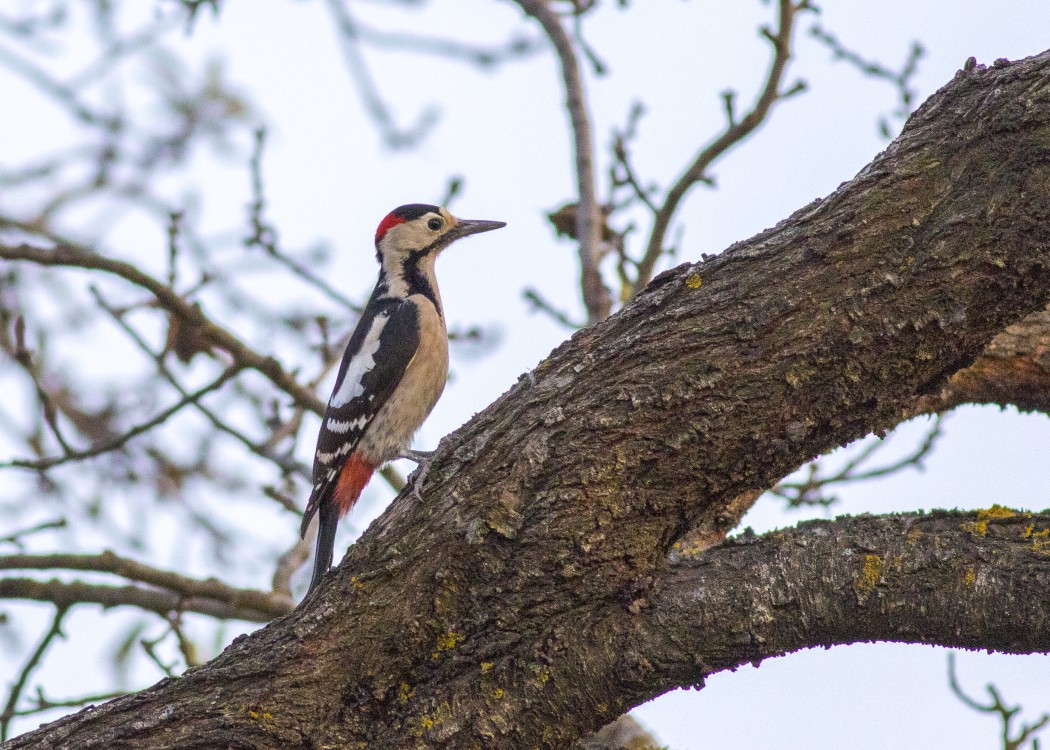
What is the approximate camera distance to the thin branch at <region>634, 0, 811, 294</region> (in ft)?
15.6

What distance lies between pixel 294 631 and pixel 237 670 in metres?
0.16

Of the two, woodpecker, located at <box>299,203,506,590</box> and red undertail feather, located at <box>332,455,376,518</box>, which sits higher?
woodpecker, located at <box>299,203,506,590</box>

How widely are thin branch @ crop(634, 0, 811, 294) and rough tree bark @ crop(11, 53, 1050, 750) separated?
2074mm

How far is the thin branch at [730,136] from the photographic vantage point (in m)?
4.75

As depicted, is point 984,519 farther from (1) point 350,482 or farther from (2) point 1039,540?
(1) point 350,482

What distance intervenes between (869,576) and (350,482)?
2385mm

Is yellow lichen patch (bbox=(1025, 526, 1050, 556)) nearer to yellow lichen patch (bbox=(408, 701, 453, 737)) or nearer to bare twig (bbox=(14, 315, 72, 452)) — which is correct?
yellow lichen patch (bbox=(408, 701, 453, 737))

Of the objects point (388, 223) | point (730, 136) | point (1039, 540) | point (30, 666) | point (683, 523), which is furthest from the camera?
point (388, 223)

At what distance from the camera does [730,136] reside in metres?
Result: 4.87

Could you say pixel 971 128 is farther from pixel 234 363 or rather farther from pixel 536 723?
pixel 234 363

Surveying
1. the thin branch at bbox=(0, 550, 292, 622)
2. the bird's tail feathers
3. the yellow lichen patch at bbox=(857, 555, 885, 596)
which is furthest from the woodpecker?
the yellow lichen patch at bbox=(857, 555, 885, 596)

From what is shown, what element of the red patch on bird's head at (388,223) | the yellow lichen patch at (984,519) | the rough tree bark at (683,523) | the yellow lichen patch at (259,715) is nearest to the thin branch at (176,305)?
the red patch on bird's head at (388,223)

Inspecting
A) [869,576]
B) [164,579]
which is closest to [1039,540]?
[869,576]

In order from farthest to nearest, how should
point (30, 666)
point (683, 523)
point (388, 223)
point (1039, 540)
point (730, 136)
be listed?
point (388, 223) < point (730, 136) < point (30, 666) < point (683, 523) < point (1039, 540)
